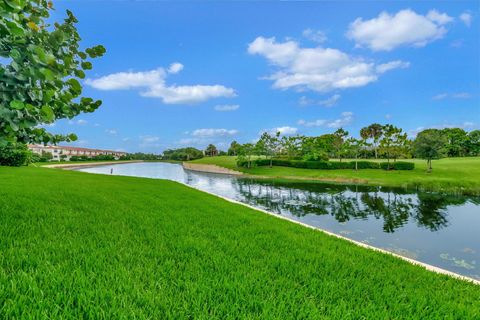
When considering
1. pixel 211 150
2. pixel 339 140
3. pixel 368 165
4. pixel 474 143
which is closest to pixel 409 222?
pixel 368 165

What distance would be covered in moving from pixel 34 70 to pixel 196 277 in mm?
2634

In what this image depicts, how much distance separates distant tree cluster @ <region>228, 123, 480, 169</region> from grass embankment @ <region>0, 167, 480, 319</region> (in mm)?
36589

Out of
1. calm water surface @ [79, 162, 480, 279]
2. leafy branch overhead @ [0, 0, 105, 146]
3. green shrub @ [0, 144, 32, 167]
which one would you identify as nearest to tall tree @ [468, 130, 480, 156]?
calm water surface @ [79, 162, 480, 279]

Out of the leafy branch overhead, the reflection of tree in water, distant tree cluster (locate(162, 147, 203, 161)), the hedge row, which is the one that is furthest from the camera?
distant tree cluster (locate(162, 147, 203, 161))

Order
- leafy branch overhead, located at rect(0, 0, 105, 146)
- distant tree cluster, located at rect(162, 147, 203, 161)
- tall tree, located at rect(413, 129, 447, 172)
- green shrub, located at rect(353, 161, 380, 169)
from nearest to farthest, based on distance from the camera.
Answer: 1. leafy branch overhead, located at rect(0, 0, 105, 146)
2. tall tree, located at rect(413, 129, 447, 172)
3. green shrub, located at rect(353, 161, 380, 169)
4. distant tree cluster, located at rect(162, 147, 203, 161)

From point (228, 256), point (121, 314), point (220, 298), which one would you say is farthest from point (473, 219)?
point (121, 314)

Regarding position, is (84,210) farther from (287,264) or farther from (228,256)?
(287,264)

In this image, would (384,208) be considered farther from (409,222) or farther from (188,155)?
(188,155)

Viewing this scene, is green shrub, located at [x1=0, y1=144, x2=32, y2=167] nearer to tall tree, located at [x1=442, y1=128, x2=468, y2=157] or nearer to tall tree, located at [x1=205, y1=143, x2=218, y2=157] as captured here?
tall tree, located at [x1=442, y1=128, x2=468, y2=157]

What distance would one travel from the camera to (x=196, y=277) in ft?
10.2

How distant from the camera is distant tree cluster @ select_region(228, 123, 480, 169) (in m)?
33.9

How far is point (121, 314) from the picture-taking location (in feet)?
7.17

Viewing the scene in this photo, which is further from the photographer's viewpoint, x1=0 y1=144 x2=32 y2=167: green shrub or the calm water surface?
x1=0 y1=144 x2=32 y2=167: green shrub

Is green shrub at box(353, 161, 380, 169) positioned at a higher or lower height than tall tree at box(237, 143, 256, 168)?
lower
